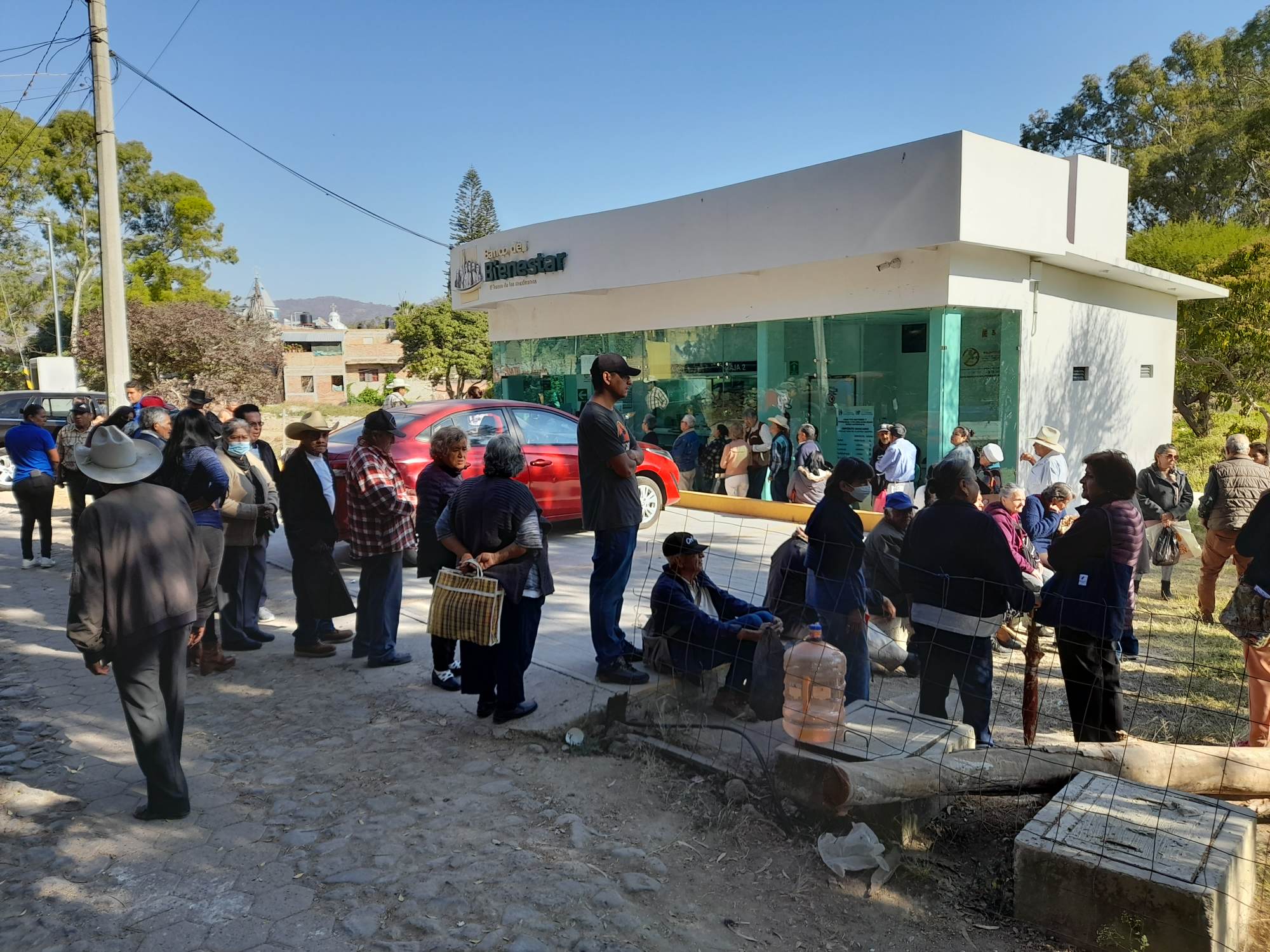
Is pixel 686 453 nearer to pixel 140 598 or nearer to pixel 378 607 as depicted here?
pixel 378 607

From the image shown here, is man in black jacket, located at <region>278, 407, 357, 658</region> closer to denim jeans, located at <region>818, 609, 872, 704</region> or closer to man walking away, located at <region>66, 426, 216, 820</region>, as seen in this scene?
man walking away, located at <region>66, 426, 216, 820</region>

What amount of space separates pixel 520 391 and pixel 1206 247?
1688 cm

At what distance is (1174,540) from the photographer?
28.1ft

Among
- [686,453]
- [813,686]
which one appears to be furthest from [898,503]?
[686,453]

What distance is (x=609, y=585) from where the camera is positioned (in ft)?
17.6

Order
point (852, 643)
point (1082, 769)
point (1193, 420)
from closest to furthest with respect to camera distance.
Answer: point (1082, 769) < point (852, 643) < point (1193, 420)

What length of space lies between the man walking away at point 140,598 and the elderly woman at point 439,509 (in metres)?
1.71

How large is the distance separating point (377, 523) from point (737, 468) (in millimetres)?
8404

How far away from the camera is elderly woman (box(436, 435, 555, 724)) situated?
4.86 metres

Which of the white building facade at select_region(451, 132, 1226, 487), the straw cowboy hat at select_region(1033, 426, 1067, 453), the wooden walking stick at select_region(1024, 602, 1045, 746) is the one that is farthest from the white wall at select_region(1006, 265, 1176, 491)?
the wooden walking stick at select_region(1024, 602, 1045, 746)

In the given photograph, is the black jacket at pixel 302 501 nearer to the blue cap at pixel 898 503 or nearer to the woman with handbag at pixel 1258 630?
the blue cap at pixel 898 503

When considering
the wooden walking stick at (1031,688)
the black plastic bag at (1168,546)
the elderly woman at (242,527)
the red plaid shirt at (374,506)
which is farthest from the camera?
the black plastic bag at (1168,546)

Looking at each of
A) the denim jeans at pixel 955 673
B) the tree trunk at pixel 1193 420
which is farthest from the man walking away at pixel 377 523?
the tree trunk at pixel 1193 420

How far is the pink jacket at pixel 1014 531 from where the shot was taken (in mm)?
6520
